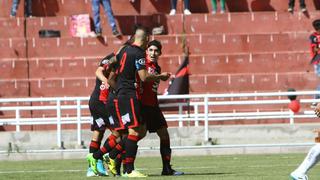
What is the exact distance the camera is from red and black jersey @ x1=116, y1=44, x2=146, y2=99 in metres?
14.5

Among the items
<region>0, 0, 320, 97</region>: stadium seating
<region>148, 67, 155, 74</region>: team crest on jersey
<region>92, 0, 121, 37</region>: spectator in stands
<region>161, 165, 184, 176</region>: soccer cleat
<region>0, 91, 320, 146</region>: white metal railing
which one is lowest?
<region>161, 165, 184, 176</region>: soccer cleat

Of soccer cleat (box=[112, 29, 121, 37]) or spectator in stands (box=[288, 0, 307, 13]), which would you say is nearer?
soccer cleat (box=[112, 29, 121, 37])

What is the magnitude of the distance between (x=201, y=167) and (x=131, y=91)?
3189 mm

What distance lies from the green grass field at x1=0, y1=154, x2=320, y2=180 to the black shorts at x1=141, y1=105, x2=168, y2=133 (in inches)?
27.5

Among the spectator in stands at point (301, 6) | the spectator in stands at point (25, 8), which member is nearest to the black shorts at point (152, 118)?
the spectator in stands at point (25, 8)

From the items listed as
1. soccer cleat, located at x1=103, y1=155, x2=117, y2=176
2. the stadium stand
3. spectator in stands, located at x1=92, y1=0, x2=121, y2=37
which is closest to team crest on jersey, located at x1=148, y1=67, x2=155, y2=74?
soccer cleat, located at x1=103, y1=155, x2=117, y2=176

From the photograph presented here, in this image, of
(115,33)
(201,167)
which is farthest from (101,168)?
Result: (115,33)

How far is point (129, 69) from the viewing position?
14.6 metres

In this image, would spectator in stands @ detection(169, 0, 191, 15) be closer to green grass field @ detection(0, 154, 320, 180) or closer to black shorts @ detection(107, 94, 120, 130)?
green grass field @ detection(0, 154, 320, 180)

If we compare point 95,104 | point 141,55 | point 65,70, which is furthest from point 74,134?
point 141,55

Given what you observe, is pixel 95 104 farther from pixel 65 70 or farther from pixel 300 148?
pixel 65 70

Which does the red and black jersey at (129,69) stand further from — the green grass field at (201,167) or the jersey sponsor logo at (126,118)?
the green grass field at (201,167)

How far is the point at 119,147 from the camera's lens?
15.1 metres

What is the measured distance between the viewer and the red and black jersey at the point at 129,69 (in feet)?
47.5
